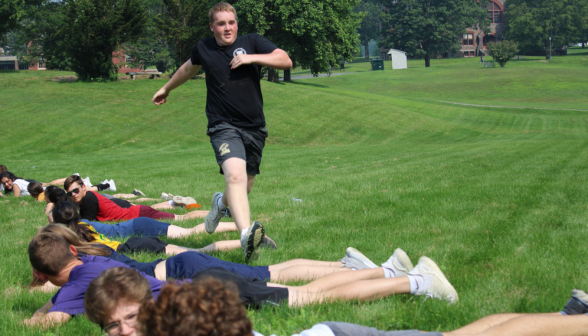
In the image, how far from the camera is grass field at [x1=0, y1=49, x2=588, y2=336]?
3498mm

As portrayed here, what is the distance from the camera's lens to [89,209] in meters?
7.49

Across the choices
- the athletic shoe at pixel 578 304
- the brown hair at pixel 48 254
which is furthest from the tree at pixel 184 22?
the athletic shoe at pixel 578 304

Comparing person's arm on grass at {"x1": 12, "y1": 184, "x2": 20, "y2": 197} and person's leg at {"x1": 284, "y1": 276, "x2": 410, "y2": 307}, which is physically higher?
person's leg at {"x1": 284, "y1": 276, "x2": 410, "y2": 307}

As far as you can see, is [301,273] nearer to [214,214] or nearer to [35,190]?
[214,214]

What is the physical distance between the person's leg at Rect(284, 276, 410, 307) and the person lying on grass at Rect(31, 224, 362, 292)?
1.86ft

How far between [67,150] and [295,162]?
46.7 feet

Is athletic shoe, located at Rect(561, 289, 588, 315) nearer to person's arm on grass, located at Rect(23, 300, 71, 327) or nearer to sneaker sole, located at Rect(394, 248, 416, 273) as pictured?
sneaker sole, located at Rect(394, 248, 416, 273)

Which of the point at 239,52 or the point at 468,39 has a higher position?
the point at 468,39

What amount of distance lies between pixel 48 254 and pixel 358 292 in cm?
248

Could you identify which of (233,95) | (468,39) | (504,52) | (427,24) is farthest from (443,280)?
(468,39)

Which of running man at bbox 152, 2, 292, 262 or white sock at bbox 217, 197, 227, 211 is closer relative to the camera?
running man at bbox 152, 2, 292, 262

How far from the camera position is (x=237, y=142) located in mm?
4984

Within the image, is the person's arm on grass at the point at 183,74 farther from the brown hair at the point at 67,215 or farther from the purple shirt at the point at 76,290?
the purple shirt at the point at 76,290

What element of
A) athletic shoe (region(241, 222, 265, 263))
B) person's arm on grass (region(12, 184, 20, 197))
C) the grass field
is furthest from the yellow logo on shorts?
person's arm on grass (region(12, 184, 20, 197))
